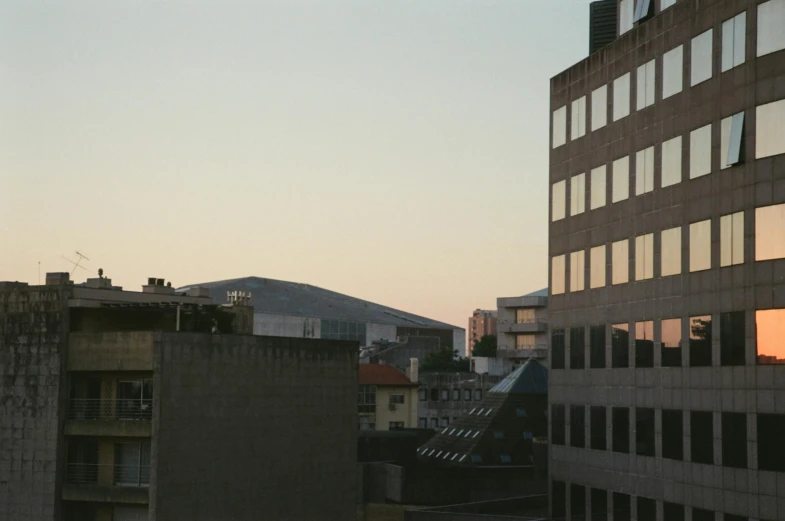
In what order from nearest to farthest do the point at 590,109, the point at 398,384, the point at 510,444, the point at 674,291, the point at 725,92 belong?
the point at 725,92, the point at 674,291, the point at 590,109, the point at 510,444, the point at 398,384

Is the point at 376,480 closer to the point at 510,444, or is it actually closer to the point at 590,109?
the point at 510,444

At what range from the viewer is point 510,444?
9644cm

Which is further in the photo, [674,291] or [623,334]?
[623,334]

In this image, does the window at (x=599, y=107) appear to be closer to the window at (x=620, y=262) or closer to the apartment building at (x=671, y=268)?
the apartment building at (x=671, y=268)

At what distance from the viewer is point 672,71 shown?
45188 mm

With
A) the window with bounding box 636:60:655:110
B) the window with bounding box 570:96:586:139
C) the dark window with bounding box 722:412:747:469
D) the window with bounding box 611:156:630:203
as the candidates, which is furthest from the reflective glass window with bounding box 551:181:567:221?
the dark window with bounding box 722:412:747:469

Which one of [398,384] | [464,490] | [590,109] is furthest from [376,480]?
[590,109]

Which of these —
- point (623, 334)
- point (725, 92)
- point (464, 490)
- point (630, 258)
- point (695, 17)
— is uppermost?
point (695, 17)

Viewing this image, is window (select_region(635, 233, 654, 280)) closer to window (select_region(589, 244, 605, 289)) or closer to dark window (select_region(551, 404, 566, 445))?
window (select_region(589, 244, 605, 289))

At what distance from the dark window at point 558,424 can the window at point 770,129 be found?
1926 centimetres

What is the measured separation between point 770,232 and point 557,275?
18.2m

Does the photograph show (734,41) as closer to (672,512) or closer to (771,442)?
(771,442)

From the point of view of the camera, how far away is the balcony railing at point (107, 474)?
52312 millimetres

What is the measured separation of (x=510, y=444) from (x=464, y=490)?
8.32 m
